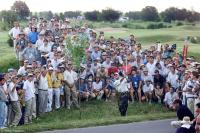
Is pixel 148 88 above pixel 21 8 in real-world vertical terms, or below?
below

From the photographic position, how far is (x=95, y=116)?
23000 mm

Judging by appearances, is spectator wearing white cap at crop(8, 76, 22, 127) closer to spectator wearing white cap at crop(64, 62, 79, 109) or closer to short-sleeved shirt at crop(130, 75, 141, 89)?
spectator wearing white cap at crop(64, 62, 79, 109)

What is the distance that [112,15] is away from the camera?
259ft

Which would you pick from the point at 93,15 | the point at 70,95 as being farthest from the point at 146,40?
the point at 93,15

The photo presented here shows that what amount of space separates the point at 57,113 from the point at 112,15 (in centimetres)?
5719

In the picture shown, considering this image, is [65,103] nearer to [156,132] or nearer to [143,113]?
[143,113]

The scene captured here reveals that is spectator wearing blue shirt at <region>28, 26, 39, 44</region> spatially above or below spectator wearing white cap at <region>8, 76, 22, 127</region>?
above

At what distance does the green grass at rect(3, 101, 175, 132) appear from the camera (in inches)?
774

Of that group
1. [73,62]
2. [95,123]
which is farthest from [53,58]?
[95,123]

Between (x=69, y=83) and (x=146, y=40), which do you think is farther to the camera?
(x=146, y=40)

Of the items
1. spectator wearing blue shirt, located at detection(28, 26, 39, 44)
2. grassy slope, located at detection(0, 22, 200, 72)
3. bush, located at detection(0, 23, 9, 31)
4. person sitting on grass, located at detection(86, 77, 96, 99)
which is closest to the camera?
person sitting on grass, located at detection(86, 77, 96, 99)

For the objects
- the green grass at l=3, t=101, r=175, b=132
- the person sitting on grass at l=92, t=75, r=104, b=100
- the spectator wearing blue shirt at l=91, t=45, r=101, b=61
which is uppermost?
the spectator wearing blue shirt at l=91, t=45, r=101, b=61

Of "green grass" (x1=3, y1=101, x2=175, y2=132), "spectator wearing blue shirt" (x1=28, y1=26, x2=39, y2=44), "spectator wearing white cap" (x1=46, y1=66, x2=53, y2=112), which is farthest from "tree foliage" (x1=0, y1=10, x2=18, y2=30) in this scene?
"spectator wearing white cap" (x1=46, y1=66, x2=53, y2=112)

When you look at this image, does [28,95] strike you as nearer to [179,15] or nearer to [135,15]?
[179,15]
